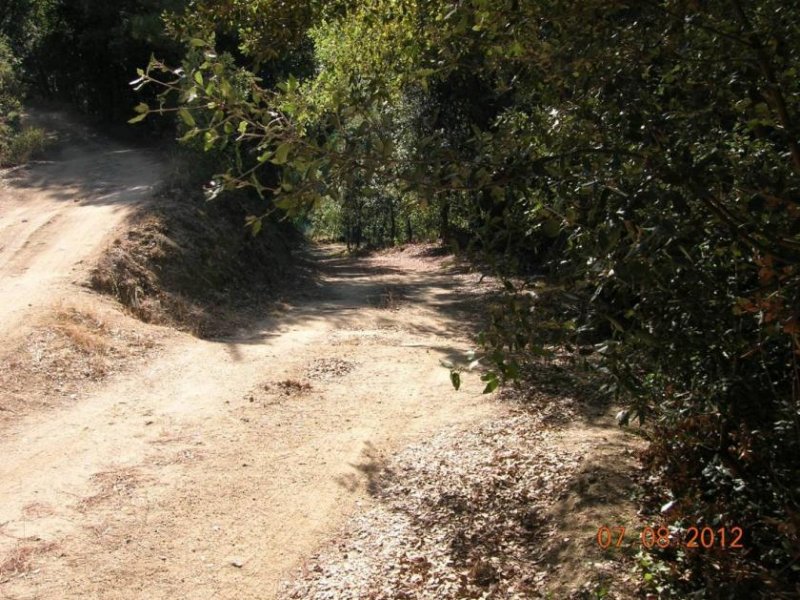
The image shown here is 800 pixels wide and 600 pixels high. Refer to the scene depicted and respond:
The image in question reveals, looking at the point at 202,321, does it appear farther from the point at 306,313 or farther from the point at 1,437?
the point at 1,437

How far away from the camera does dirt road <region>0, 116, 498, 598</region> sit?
5.39 meters

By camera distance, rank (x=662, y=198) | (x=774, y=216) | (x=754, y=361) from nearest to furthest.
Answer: (x=662, y=198) → (x=774, y=216) → (x=754, y=361)

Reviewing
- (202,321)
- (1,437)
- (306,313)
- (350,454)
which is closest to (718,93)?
(350,454)

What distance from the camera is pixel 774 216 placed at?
2.71 m

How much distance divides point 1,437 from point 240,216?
11.5 meters

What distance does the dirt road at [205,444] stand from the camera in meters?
5.39

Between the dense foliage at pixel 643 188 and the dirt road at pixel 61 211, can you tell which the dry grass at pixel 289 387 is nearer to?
the dirt road at pixel 61 211

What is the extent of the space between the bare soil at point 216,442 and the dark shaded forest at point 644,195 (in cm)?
149

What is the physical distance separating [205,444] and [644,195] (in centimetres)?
611
